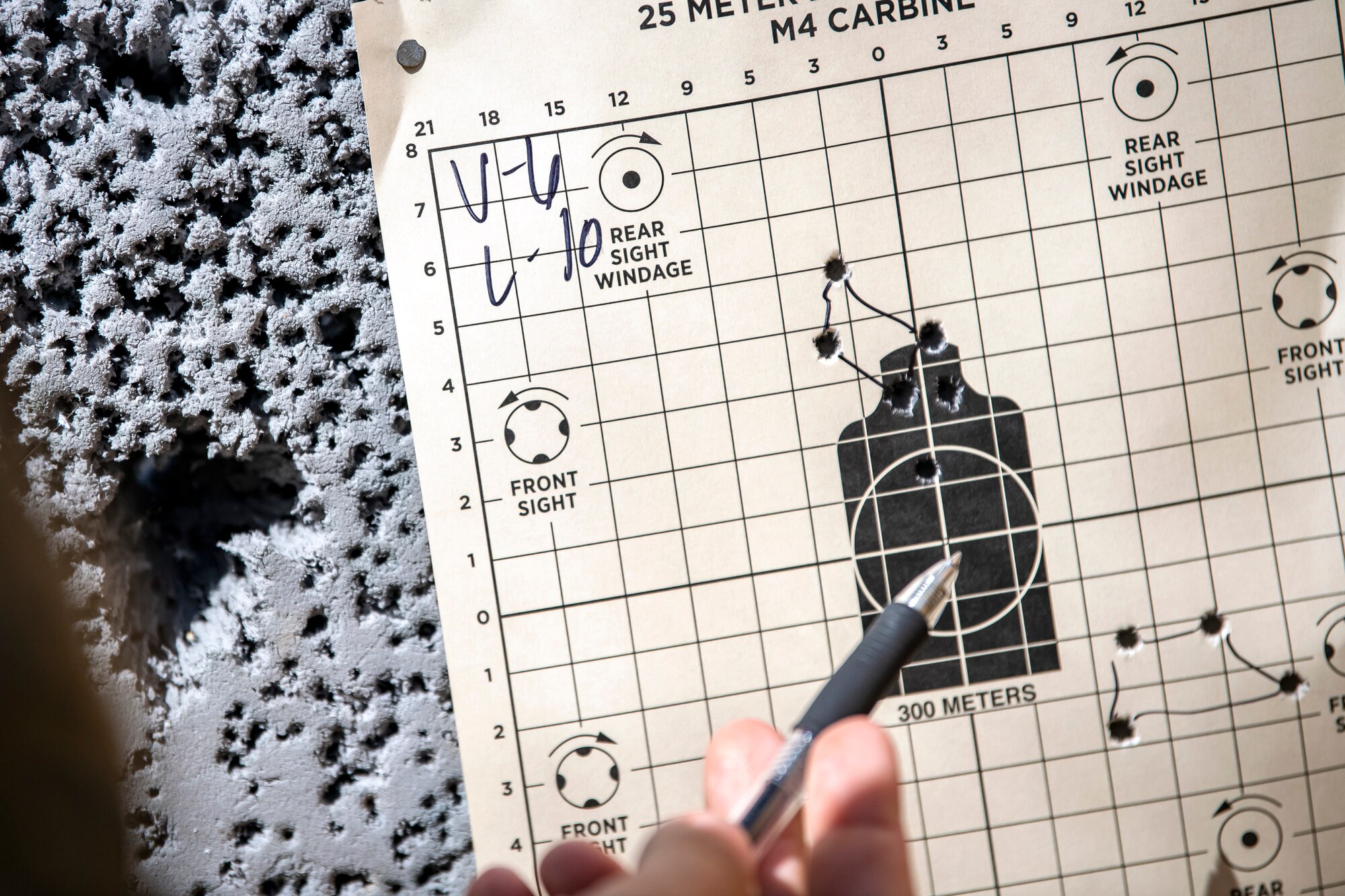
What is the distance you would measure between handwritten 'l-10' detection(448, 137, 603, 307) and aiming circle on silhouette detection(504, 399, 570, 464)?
57 millimetres

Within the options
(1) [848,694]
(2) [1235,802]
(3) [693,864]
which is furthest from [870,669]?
(2) [1235,802]

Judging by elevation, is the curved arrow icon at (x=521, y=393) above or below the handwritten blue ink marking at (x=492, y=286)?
below

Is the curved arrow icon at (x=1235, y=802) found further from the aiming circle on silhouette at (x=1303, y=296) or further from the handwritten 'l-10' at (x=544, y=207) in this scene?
the handwritten 'l-10' at (x=544, y=207)

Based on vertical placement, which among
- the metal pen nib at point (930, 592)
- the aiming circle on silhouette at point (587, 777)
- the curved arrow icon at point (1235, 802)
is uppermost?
the metal pen nib at point (930, 592)

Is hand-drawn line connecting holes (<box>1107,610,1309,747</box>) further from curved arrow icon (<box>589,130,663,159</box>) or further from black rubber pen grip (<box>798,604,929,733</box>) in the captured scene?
curved arrow icon (<box>589,130,663,159</box>)

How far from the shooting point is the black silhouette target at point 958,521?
1.38 ft

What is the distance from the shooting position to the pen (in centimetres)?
30

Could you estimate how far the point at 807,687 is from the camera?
42 centimetres

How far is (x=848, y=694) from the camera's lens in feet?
1.08

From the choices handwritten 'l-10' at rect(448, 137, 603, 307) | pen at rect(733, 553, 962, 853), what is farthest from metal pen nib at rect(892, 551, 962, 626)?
handwritten 'l-10' at rect(448, 137, 603, 307)

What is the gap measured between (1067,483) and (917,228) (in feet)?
0.51

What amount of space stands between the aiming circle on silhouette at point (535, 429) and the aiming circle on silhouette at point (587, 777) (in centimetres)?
16

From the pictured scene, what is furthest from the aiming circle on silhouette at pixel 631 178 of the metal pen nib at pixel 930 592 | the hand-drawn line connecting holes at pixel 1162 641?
the hand-drawn line connecting holes at pixel 1162 641

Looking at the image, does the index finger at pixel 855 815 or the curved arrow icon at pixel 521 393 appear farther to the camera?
the curved arrow icon at pixel 521 393
